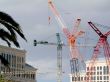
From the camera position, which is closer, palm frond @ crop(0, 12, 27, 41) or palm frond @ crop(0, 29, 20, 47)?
palm frond @ crop(0, 12, 27, 41)

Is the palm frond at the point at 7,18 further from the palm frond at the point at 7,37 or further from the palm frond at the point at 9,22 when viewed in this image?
the palm frond at the point at 7,37

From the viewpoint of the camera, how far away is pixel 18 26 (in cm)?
3722

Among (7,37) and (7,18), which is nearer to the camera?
(7,18)

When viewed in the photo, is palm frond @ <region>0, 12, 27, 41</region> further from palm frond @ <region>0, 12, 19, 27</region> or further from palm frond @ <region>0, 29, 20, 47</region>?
palm frond @ <region>0, 29, 20, 47</region>

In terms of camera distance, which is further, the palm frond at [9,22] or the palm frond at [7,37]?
the palm frond at [7,37]

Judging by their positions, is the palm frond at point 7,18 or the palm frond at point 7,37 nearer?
the palm frond at point 7,18

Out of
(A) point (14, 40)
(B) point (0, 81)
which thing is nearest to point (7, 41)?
(A) point (14, 40)

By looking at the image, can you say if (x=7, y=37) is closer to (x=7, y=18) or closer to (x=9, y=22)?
(x=9, y=22)

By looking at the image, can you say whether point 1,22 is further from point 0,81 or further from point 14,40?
point 0,81

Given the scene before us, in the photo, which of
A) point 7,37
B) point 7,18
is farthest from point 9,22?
point 7,37

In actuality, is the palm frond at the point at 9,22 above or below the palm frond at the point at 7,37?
above

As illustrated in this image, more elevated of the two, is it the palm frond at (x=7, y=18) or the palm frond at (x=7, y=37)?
the palm frond at (x=7, y=18)

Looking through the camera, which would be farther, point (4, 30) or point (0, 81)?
point (0, 81)

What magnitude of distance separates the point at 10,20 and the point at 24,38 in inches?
55.8
